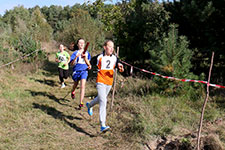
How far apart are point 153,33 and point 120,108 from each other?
4080 millimetres

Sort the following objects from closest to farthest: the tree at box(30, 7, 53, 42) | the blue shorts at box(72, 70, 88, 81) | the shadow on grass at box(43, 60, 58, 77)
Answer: the blue shorts at box(72, 70, 88, 81) < the shadow on grass at box(43, 60, 58, 77) < the tree at box(30, 7, 53, 42)

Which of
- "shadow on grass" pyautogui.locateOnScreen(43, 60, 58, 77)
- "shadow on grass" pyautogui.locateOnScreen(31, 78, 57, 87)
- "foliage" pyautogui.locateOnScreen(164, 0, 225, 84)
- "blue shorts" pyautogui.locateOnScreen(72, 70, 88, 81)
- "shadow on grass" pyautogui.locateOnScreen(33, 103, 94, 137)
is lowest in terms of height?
"shadow on grass" pyautogui.locateOnScreen(33, 103, 94, 137)

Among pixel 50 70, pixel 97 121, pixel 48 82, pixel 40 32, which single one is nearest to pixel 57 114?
pixel 97 121

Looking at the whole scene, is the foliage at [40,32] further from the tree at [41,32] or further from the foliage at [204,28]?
the foliage at [204,28]

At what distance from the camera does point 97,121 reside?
216 inches

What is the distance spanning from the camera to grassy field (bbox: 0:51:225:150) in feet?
14.0

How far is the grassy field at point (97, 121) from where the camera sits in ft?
14.0

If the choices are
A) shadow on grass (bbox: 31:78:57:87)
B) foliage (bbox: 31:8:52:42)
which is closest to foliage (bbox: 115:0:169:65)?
shadow on grass (bbox: 31:78:57:87)

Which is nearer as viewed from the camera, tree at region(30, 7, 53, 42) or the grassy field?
the grassy field

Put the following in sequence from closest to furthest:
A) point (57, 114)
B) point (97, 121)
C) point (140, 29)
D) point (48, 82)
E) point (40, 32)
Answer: point (97, 121), point (57, 114), point (140, 29), point (48, 82), point (40, 32)

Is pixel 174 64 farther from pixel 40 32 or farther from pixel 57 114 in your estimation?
pixel 40 32

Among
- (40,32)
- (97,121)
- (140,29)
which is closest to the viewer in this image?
(97,121)

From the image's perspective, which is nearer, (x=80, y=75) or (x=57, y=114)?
(x=57, y=114)

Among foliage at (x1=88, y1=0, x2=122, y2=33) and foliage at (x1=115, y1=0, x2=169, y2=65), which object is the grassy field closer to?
foliage at (x1=115, y1=0, x2=169, y2=65)
